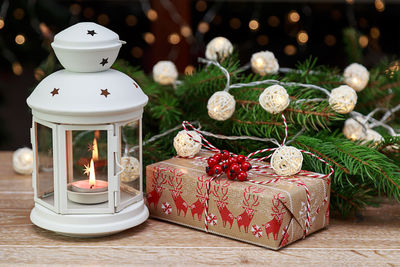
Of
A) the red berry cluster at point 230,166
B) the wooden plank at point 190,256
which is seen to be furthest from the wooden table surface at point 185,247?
the red berry cluster at point 230,166

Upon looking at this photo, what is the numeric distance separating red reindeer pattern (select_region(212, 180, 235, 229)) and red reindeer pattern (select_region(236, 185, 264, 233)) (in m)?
0.02

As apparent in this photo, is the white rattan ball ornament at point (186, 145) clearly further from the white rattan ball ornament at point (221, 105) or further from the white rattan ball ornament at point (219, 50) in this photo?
the white rattan ball ornament at point (219, 50)

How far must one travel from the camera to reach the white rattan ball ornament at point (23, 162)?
142cm

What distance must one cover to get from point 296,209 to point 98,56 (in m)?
0.41

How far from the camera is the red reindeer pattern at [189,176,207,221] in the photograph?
111 centimetres

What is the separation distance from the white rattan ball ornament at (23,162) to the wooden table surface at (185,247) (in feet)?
0.78

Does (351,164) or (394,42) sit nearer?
(351,164)

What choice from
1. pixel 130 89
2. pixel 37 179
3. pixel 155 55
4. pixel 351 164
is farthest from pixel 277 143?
pixel 155 55

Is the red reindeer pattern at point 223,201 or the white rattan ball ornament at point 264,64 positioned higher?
the white rattan ball ornament at point 264,64

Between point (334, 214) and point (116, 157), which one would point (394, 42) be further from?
point (116, 157)

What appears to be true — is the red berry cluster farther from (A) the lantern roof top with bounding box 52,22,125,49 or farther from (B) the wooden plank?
(A) the lantern roof top with bounding box 52,22,125,49

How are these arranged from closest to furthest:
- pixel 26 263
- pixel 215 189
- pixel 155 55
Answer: pixel 26 263, pixel 215 189, pixel 155 55

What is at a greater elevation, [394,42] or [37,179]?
[394,42]

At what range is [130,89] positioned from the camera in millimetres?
1069
